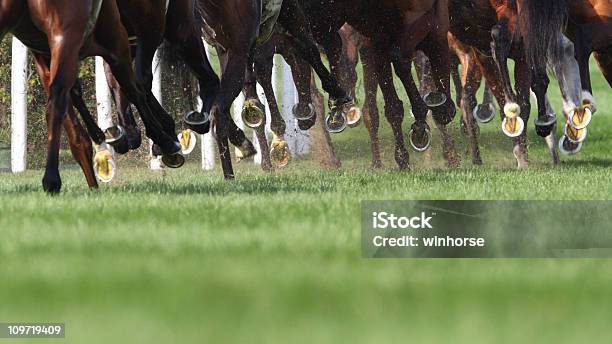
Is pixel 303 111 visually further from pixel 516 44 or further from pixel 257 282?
pixel 257 282

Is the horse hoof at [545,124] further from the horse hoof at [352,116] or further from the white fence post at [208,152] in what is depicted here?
the white fence post at [208,152]

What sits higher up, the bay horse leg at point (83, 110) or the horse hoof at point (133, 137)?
the bay horse leg at point (83, 110)

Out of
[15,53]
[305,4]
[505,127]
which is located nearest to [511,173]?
[505,127]

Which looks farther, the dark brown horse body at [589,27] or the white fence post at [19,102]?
the white fence post at [19,102]

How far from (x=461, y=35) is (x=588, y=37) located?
142 centimetres

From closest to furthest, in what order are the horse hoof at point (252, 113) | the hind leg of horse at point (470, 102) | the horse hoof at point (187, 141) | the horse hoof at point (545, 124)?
the horse hoof at point (187, 141), the horse hoof at point (252, 113), the horse hoof at point (545, 124), the hind leg of horse at point (470, 102)

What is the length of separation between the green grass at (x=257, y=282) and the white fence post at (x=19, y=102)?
7032 mm

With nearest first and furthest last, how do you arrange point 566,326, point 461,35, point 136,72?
point 566,326, point 136,72, point 461,35

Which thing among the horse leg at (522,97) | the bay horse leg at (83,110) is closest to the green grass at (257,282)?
the bay horse leg at (83,110)

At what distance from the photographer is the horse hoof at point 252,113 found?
33.0 ft

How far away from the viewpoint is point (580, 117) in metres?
10.6

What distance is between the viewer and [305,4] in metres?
10.3

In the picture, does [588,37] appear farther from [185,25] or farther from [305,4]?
[185,25]

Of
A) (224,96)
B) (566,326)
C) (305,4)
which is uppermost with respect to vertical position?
(305,4)
